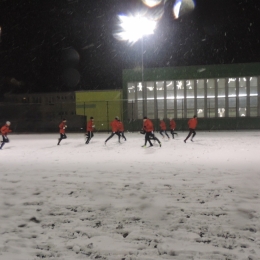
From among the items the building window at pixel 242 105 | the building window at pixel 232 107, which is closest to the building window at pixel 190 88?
the building window at pixel 232 107

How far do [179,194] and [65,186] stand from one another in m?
2.70

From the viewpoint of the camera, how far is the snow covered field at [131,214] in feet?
13.3

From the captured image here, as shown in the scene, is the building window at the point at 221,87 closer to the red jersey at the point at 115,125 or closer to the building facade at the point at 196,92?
the building facade at the point at 196,92

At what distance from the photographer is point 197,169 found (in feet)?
32.0

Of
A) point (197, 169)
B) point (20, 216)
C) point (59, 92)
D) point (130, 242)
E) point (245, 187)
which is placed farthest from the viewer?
point (59, 92)

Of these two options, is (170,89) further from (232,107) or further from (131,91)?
(232,107)

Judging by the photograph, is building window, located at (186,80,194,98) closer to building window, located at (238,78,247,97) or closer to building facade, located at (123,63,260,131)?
building facade, located at (123,63,260,131)

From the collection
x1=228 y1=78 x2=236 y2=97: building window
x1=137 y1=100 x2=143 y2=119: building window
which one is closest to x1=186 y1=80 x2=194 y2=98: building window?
x1=228 y1=78 x2=236 y2=97: building window

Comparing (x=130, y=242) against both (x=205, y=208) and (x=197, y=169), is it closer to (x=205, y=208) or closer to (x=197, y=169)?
(x=205, y=208)

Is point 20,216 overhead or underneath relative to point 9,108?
underneath

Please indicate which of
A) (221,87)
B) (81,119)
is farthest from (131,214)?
(221,87)

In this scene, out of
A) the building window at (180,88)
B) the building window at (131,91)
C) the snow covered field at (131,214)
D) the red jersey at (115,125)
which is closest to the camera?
the snow covered field at (131,214)

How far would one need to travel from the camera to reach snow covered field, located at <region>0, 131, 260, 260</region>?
4039 mm

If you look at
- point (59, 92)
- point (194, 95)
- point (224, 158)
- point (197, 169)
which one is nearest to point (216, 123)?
point (194, 95)
